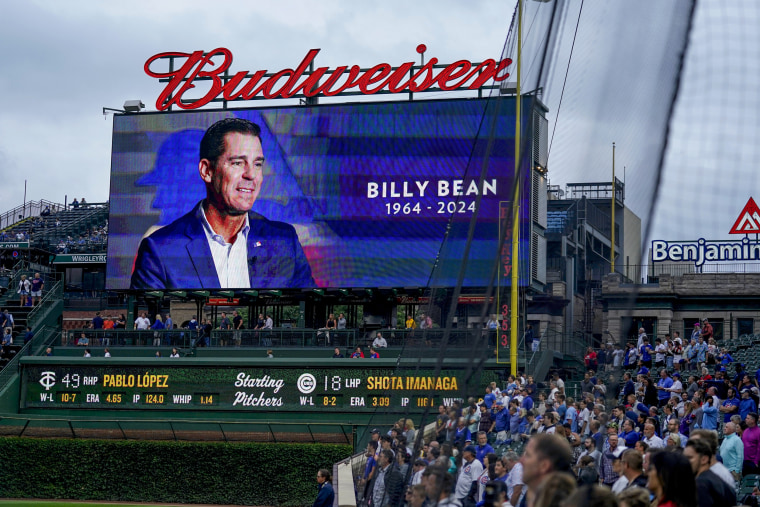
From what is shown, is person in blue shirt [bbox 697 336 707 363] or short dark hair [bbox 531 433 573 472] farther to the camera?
person in blue shirt [bbox 697 336 707 363]

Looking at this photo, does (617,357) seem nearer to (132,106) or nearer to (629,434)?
(629,434)

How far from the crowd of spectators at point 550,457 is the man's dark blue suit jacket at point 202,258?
21.5 metres

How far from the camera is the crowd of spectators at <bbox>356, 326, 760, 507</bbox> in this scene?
4082 millimetres

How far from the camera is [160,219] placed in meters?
33.7

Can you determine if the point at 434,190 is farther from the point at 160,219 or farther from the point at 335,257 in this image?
the point at 160,219

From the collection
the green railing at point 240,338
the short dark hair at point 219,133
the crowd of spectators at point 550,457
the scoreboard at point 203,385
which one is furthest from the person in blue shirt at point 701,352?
the short dark hair at point 219,133

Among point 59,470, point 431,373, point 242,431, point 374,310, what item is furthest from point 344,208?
point 431,373

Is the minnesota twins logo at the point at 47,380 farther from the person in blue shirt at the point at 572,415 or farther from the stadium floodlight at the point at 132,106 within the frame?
the person in blue shirt at the point at 572,415

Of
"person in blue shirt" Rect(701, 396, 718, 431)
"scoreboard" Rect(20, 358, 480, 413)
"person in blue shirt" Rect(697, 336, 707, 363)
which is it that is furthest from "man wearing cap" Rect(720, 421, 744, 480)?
"scoreboard" Rect(20, 358, 480, 413)

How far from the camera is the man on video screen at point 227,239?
3278 cm

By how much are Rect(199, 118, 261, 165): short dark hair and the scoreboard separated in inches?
288

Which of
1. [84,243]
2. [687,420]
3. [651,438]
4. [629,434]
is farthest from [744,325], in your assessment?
[651,438]

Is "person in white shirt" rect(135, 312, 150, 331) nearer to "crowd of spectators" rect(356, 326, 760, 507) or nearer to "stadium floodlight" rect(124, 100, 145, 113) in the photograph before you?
"stadium floodlight" rect(124, 100, 145, 113)

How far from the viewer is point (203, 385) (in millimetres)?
30609
